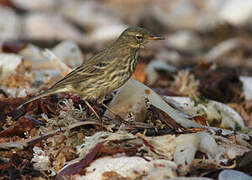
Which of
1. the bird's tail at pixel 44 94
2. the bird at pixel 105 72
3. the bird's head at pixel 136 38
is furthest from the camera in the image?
the bird's head at pixel 136 38

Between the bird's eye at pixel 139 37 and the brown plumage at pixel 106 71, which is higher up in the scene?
the bird's eye at pixel 139 37

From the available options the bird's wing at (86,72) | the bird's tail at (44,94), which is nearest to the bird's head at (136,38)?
the bird's wing at (86,72)

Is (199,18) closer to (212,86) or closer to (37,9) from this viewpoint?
(37,9)

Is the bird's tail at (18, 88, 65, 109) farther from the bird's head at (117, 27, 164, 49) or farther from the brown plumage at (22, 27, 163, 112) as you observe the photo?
the bird's head at (117, 27, 164, 49)

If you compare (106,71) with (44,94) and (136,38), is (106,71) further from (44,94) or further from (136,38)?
(44,94)

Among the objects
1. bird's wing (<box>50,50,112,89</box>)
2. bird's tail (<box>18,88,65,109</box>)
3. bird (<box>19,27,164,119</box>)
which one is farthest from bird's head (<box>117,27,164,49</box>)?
bird's tail (<box>18,88,65,109</box>)

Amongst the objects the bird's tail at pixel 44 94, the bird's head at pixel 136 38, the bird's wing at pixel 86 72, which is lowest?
the bird's tail at pixel 44 94

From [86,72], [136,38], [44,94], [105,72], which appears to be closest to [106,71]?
[105,72]

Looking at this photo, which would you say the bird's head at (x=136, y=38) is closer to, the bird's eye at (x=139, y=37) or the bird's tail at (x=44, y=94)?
the bird's eye at (x=139, y=37)
